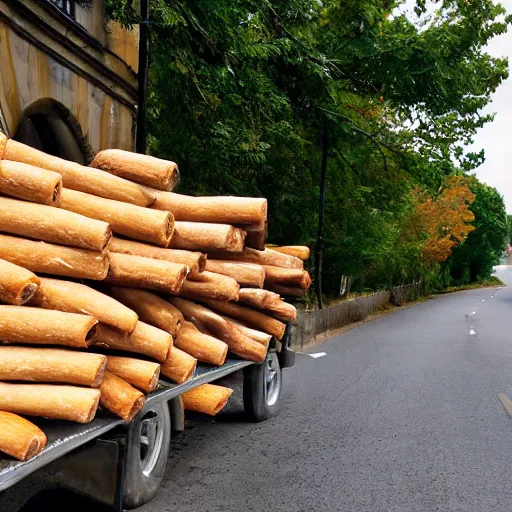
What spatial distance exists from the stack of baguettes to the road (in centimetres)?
76

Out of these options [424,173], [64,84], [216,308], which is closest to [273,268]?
[216,308]

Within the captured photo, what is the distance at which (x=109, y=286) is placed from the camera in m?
4.54

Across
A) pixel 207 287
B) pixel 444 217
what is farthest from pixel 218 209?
pixel 444 217

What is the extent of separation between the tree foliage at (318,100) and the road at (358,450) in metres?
5.57

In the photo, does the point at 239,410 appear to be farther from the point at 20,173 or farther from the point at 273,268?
the point at 20,173

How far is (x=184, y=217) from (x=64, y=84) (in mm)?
6727

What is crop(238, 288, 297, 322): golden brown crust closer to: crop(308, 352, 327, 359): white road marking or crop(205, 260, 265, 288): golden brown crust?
crop(205, 260, 265, 288): golden brown crust

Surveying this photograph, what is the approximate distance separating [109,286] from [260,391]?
3086mm

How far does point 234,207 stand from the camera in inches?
220

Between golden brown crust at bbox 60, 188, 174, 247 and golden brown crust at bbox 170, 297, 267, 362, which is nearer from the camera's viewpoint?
golden brown crust at bbox 60, 188, 174, 247

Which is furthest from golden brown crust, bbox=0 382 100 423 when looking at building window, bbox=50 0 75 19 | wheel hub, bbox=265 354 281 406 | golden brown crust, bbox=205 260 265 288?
building window, bbox=50 0 75 19

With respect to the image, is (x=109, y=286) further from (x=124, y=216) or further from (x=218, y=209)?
(x=218, y=209)

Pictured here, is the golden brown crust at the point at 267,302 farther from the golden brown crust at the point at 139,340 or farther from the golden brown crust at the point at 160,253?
the golden brown crust at the point at 139,340

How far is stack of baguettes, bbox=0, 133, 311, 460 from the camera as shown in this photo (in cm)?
337
